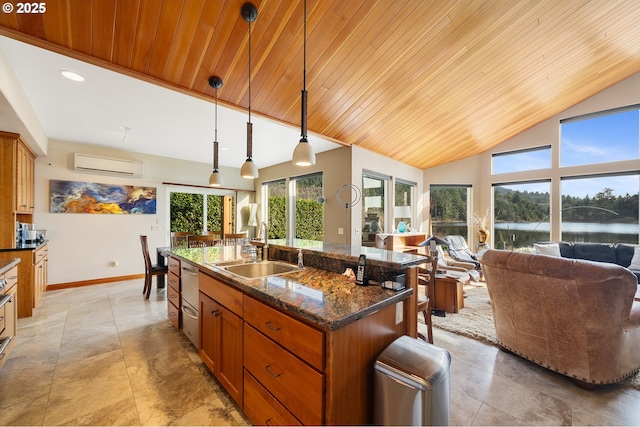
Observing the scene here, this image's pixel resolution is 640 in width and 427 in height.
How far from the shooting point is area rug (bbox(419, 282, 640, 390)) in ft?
8.84

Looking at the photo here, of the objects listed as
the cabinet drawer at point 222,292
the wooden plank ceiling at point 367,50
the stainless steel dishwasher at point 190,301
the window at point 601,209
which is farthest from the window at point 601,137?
the stainless steel dishwasher at point 190,301

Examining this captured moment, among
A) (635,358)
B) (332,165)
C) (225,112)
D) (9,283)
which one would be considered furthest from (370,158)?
(9,283)

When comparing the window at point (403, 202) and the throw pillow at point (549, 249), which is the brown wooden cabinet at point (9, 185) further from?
the throw pillow at point (549, 249)

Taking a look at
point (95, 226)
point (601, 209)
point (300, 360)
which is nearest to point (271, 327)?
point (300, 360)

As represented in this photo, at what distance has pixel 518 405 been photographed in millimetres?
1773

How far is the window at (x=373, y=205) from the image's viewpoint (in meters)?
5.16

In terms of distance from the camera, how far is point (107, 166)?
483cm

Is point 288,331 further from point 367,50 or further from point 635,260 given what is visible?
point 635,260

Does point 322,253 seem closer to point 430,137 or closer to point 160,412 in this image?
point 160,412

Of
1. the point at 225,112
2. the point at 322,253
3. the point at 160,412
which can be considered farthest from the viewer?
the point at 225,112

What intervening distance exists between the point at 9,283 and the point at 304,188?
4.57 meters

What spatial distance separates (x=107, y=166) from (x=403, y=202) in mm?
6321

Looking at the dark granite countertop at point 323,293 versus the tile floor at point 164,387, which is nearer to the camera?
the dark granite countertop at point 323,293

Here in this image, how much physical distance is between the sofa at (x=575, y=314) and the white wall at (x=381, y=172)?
2596 millimetres
